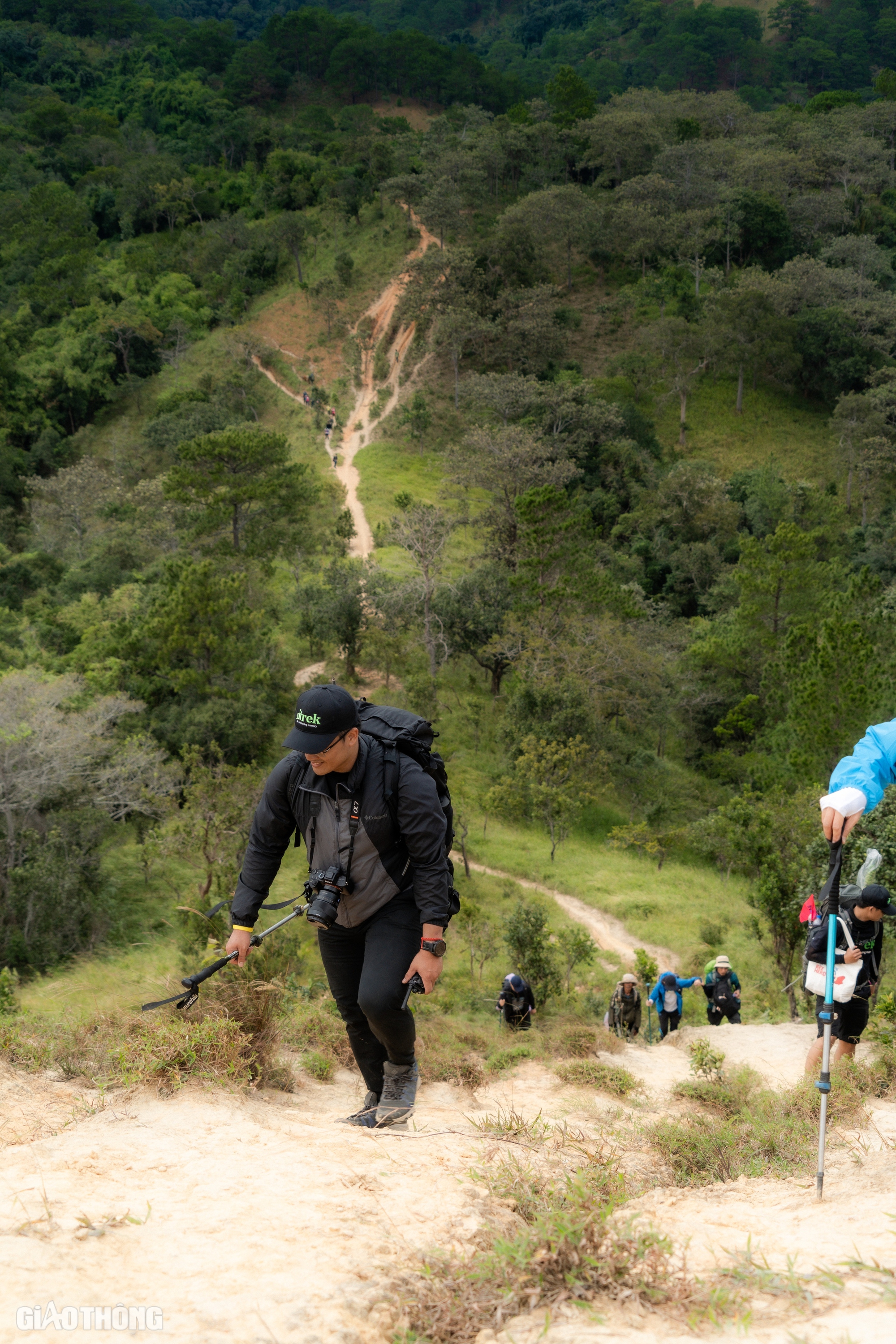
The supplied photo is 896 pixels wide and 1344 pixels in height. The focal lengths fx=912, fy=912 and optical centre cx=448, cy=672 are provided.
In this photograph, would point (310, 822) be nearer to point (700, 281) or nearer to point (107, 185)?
point (700, 281)

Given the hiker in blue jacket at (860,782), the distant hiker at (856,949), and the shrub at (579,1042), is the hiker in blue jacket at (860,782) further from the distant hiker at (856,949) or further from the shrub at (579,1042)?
the shrub at (579,1042)

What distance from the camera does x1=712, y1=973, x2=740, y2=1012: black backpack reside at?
33.3 ft

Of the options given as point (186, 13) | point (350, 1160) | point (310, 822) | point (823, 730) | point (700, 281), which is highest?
point (186, 13)

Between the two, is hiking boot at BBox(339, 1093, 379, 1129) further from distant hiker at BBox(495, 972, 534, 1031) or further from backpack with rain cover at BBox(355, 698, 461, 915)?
distant hiker at BBox(495, 972, 534, 1031)

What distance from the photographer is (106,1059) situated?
4469 mm

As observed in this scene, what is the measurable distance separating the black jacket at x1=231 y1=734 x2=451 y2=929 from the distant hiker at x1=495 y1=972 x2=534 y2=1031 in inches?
204

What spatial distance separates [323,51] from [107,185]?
89.5ft

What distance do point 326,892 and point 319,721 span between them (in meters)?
0.76

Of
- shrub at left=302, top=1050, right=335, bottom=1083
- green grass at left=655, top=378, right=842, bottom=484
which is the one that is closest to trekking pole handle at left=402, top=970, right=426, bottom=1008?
shrub at left=302, top=1050, right=335, bottom=1083

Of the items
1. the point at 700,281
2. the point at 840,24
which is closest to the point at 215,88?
the point at 700,281

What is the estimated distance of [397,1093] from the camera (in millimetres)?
4383

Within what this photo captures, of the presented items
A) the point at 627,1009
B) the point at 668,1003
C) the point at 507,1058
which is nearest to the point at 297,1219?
the point at 507,1058

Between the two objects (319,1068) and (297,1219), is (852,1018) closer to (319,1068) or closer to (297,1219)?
(319,1068)

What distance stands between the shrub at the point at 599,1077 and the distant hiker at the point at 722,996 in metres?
4.02
